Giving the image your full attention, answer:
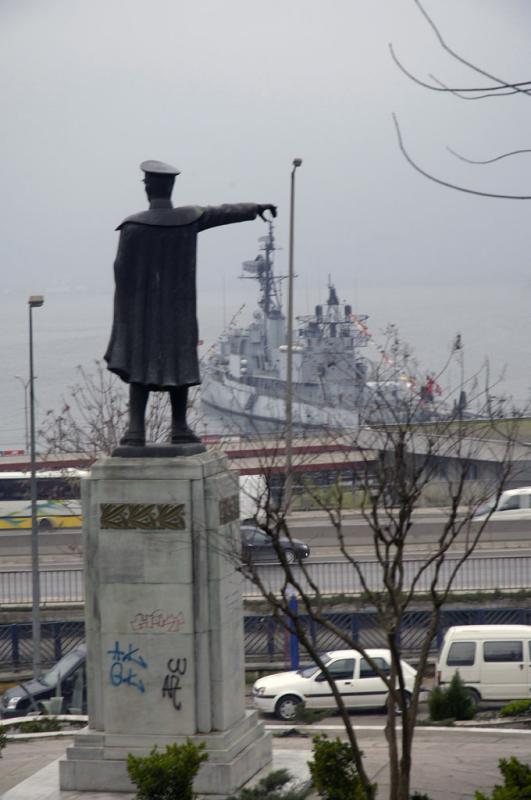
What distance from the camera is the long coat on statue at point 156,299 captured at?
1272cm

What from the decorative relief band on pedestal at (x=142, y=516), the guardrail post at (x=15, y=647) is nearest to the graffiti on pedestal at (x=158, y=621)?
the decorative relief band on pedestal at (x=142, y=516)

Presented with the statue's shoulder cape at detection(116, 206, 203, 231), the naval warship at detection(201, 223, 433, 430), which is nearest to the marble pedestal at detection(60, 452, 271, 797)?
the statue's shoulder cape at detection(116, 206, 203, 231)

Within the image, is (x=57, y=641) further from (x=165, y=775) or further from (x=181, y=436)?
(x=165, y=775)

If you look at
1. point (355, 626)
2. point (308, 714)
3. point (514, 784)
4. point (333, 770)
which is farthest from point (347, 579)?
point (514, 784)

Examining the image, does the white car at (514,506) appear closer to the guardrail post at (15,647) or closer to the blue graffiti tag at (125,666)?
the guardrail post at (15,647)

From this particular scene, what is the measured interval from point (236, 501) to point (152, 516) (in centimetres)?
97

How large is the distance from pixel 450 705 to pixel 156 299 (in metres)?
6.77

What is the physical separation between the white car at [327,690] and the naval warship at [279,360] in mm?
34851

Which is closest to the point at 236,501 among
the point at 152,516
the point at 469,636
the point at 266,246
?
the point at 152,516

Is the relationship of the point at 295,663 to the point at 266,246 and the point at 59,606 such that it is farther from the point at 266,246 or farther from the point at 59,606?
the point at 266,246

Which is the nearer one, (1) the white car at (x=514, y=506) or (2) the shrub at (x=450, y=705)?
(2) the shrub at (x=450, y=705)

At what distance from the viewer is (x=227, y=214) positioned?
12914 mm

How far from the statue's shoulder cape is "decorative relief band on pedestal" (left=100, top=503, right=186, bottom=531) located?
106 inches

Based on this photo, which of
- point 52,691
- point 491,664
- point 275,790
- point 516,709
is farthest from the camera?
point 52,691
